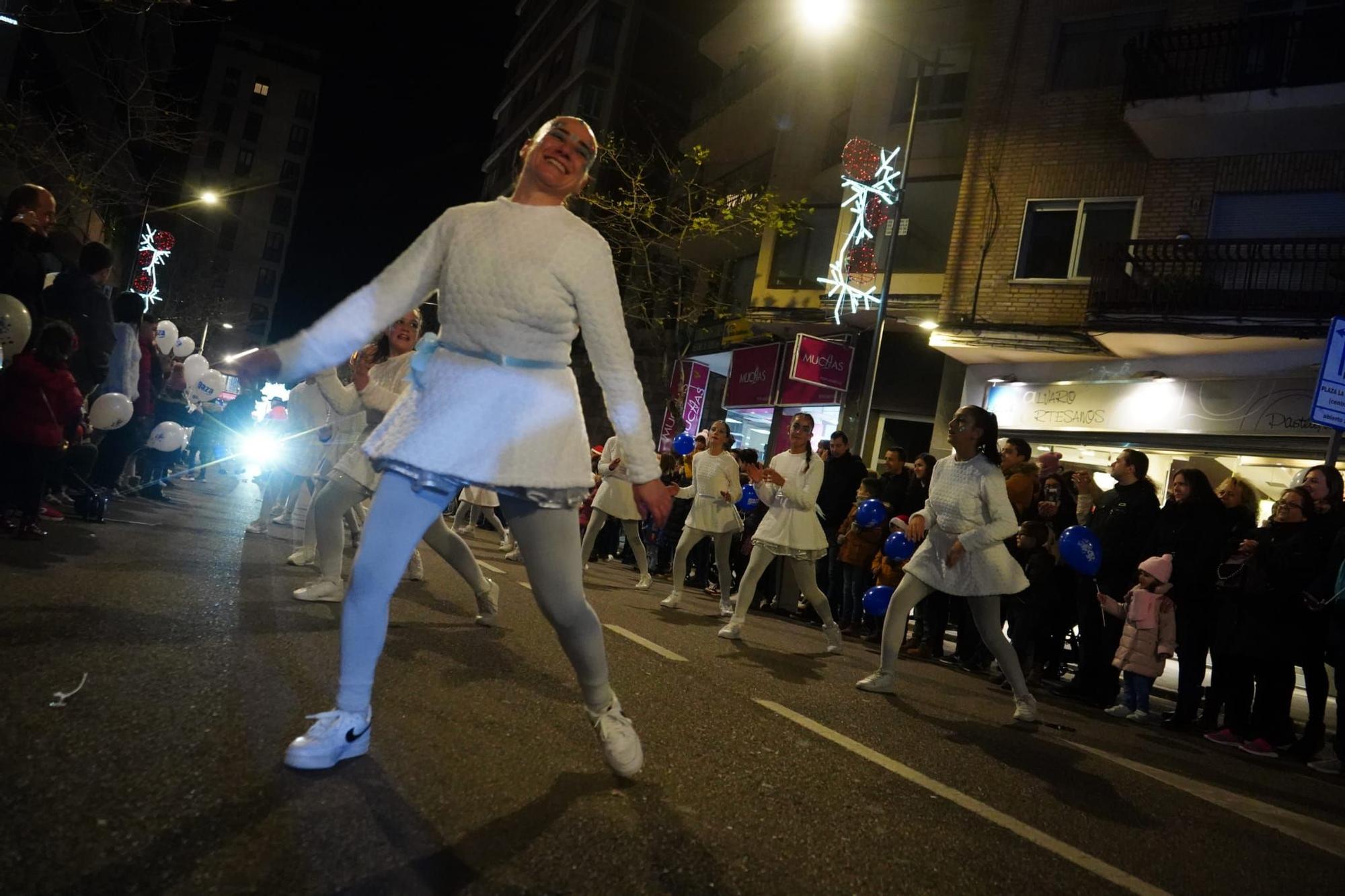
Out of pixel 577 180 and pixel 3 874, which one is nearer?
pixel 3 874

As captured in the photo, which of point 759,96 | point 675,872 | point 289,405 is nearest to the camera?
point 675,872

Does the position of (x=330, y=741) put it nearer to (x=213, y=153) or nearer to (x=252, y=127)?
(x=213, y=153)

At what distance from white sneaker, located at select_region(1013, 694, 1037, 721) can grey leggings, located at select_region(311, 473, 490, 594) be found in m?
3.69

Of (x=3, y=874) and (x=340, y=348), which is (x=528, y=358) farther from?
(x=3, y=874)

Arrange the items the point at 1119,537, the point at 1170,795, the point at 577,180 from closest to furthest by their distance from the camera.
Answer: the point at 577,180 → the point at 1170,795 → the point at 1119,537

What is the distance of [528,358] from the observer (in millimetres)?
3312

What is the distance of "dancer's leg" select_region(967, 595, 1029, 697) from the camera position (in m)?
6.65

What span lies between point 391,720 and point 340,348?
1.51 meters

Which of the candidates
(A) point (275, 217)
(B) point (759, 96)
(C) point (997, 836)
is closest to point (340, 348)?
(C) point (997, 836)

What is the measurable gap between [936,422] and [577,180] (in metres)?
17.3

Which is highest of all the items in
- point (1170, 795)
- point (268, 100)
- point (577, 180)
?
point (268, 100)

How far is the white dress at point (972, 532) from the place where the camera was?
261 inches

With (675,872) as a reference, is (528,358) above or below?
above

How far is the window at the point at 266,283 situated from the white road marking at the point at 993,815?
10087 cm
